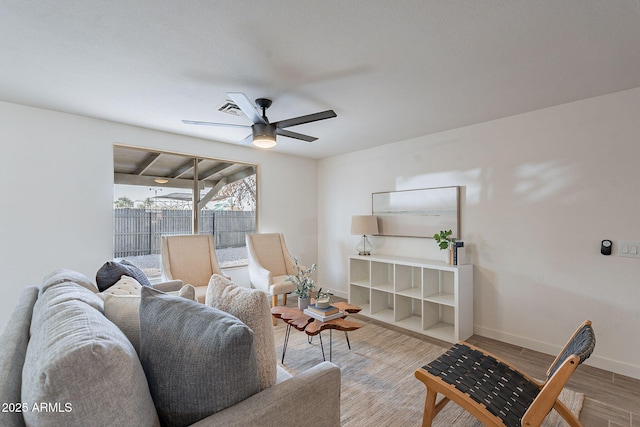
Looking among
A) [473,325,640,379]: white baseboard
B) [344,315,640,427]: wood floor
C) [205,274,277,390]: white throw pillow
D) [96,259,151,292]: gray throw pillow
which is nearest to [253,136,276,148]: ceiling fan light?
[96,259,151,292]: gray throw pillow

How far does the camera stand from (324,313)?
2471 millimetres

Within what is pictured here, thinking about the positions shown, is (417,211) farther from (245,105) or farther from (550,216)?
(245,105)

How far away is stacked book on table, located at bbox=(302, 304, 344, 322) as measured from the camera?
2451mm

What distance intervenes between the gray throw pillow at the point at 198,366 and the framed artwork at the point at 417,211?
10.2ft

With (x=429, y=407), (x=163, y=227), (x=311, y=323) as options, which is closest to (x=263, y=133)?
(x=311, y=323)

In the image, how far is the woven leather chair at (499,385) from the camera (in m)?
1.33

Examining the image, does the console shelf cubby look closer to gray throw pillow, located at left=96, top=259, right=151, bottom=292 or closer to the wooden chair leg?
the wooden chair leg

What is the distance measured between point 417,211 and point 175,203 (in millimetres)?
3140

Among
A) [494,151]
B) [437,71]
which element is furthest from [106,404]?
[494,151]

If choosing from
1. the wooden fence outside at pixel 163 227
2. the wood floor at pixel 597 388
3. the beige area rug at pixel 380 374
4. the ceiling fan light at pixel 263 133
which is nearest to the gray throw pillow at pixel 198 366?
the beige area rug at pixel 380 374

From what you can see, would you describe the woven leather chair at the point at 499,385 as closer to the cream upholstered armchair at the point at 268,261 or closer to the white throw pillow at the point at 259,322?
the white throw pillow at the point at 259,322

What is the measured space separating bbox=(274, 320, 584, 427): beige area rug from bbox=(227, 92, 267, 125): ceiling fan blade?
1.85 metres

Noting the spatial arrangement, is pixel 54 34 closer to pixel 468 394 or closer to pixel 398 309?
pixel 468 394

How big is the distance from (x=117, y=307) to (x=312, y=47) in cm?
178
